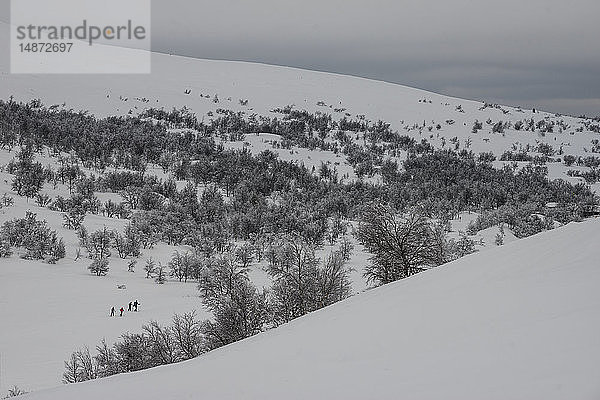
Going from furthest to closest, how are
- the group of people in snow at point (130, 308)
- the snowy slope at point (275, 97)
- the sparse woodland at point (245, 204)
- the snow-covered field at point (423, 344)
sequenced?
1. the snowy slope at point (275, 97)
2. the group of people in snow at point (130, 308)
3. the sparse woodland at point (245, 204)
4. the snow-covered field at point (423, 344)

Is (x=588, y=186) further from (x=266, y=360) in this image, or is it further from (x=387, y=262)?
(x=266, y=360)

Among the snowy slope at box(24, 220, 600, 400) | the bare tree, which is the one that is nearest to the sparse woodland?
the bare tree

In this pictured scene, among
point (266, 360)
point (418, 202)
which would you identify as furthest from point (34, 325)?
point (418, 202)

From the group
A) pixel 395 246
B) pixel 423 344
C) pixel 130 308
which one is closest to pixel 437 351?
pixel 423 344

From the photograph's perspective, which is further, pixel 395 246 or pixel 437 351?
pixel 395 246

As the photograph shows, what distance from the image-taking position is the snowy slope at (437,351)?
5.13 m

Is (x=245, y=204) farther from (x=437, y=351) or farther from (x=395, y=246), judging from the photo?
(x=437, y=351)

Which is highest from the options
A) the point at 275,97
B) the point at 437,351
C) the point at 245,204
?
the point at 275,97

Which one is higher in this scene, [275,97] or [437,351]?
[275,97]

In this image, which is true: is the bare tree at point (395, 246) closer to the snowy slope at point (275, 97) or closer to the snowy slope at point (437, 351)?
the snowy slope at point (437, 351)

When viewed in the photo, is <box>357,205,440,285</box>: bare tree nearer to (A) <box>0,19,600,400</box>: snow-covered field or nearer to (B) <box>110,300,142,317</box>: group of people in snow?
(A) <box>0,19,600,400</box>: snow-covered field

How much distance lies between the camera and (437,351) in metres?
6.21

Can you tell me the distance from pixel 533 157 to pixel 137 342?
107 meters

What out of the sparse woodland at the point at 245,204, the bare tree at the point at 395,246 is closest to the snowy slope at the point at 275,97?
the sparse woodland at the point at 245,204
